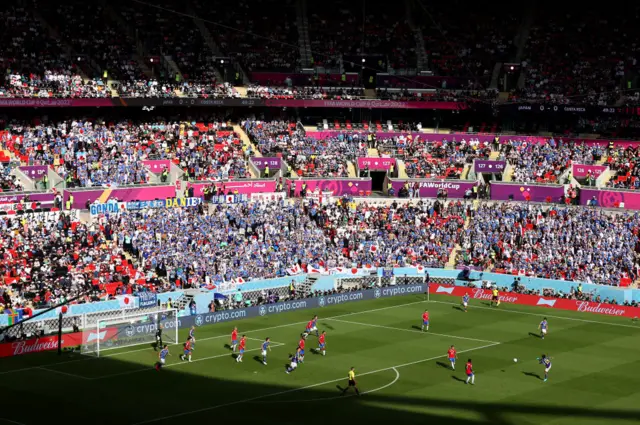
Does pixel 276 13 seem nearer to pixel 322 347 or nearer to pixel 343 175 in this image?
pixel 343 175

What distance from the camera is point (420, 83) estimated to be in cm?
9100

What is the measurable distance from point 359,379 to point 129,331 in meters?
14.4

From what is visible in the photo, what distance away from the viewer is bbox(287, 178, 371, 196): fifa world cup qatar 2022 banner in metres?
78.4

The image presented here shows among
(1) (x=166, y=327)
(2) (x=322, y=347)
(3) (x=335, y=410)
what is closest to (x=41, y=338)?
(1) (x=166, y=327)

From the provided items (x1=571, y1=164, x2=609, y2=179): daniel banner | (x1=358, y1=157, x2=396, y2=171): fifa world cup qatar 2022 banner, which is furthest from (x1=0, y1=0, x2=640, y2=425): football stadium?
(x1=358, y1=157, x2=396, y2=171): fifa world cup qatar 2022 banner

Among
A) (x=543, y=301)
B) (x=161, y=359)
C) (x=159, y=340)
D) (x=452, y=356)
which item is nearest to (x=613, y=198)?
(x=543, y=301)

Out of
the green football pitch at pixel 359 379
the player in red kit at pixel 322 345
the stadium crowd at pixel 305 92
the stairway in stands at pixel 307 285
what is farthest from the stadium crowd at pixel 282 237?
the player in red kit at pixel 322 345

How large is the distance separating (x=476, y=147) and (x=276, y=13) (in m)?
27.4

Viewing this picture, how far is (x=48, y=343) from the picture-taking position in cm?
4906

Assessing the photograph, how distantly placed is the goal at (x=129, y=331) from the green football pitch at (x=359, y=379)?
2.78 ft

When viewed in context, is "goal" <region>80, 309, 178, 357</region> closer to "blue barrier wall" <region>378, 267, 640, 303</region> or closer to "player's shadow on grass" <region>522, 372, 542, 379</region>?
"player's shadow on grass" <region>522, 372, 542, 379</region>

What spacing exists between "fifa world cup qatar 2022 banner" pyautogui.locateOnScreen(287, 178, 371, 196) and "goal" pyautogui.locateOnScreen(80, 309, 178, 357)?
27.8 meters

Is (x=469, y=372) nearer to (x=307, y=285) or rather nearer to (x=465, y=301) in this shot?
(x=465, y=301)

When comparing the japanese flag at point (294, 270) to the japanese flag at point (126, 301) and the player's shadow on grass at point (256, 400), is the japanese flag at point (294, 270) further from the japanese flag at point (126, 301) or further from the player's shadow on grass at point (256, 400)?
the player's shadow on grass at point (256, 400)
